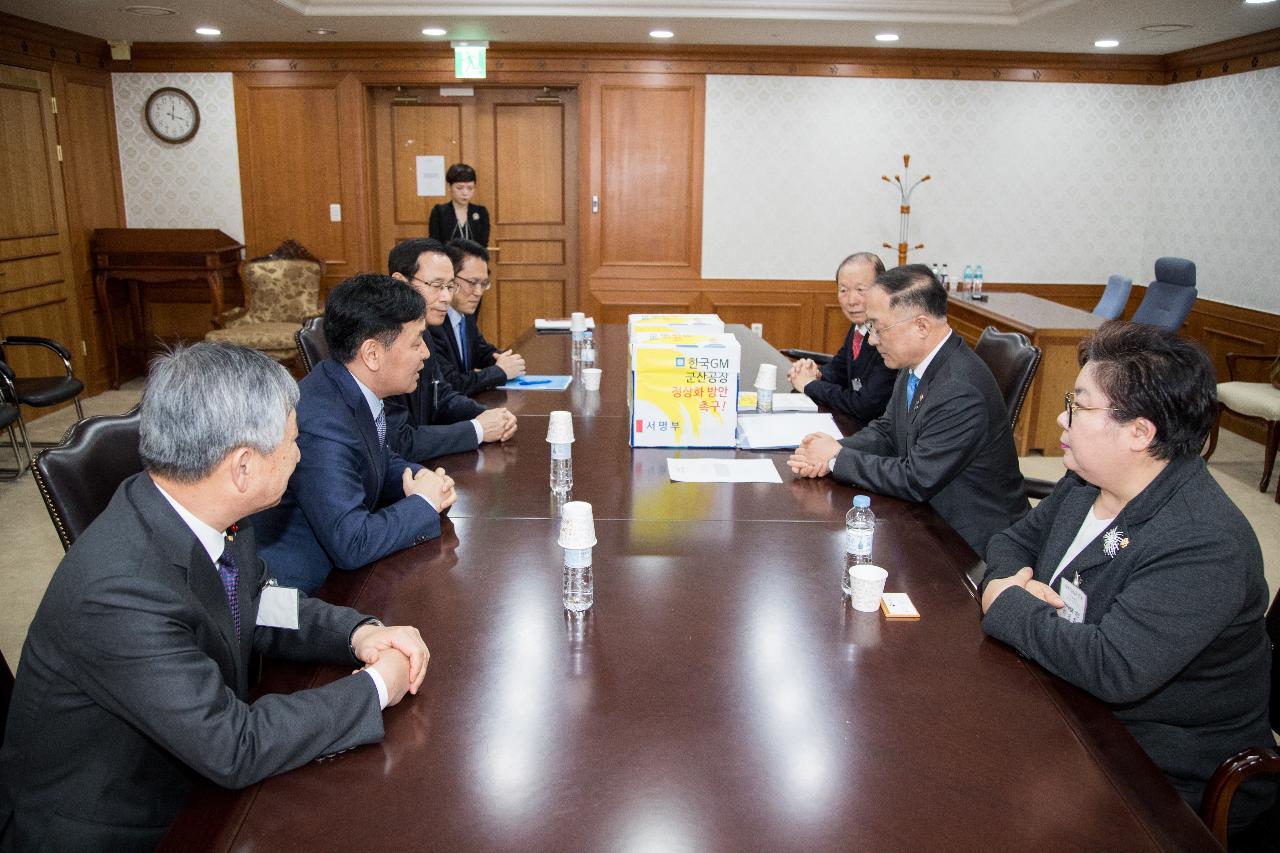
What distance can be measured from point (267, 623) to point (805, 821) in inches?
35.8

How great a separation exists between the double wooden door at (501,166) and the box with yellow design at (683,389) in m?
4.98

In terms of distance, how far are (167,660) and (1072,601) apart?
1.45m

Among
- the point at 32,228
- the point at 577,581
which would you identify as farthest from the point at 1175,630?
the point at 32,228

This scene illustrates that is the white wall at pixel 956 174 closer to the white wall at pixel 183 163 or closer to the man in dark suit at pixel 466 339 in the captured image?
the white wall at pixel 183 163

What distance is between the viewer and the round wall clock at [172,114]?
23.4 feet

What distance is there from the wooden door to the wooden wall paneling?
10cm

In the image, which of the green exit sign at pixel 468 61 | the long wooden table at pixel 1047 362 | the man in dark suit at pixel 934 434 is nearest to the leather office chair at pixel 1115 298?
the long wooden table at pixel 1047 362

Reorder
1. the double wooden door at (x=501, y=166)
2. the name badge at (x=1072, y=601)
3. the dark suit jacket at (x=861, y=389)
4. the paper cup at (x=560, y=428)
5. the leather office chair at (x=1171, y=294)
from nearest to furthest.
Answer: the name badge at (x=1072, y=601), the paper cup at (x=560, y=428), the dark suit jacket at (x=861, y=389), the leather office chair at (x=1171, y=294), the double wooden door at (x=501, y=166)

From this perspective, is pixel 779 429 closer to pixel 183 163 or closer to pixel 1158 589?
pixel 1158 589

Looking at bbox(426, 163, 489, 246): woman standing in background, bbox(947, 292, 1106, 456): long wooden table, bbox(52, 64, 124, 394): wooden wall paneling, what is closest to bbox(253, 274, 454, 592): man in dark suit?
bbox(947, 292, 1106, 456): long wooden table

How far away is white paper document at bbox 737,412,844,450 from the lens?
2850mm

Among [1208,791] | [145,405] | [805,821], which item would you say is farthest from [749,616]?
[145,405]

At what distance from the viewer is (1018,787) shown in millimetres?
1233

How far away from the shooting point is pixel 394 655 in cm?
144
